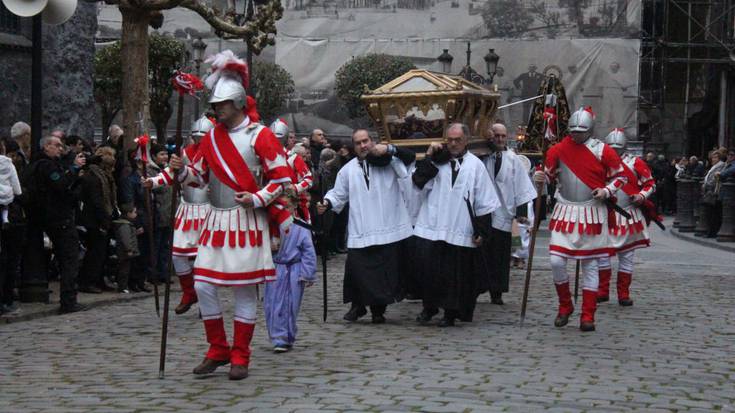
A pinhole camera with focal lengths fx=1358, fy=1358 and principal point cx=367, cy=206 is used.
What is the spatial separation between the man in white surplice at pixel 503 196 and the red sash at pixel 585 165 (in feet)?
6.59

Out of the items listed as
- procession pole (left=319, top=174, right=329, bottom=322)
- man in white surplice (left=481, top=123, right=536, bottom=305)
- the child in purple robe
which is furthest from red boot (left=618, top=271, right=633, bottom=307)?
the child in purple robe

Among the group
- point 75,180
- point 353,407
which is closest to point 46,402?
point 353,407

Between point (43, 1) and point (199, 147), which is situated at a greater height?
point (43, 1)

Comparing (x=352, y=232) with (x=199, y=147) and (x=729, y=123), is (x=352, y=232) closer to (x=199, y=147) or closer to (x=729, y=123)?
(x=199, y=147)

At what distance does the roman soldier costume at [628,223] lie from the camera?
14.0m

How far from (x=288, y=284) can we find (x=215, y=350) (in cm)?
177

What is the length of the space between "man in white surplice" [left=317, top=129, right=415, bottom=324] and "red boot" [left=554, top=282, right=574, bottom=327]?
1445 mm

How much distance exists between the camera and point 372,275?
1202 cm

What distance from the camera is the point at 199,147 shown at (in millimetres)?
8820

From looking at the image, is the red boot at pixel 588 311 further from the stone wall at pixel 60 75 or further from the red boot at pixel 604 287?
the stone wall at pixel 60 75

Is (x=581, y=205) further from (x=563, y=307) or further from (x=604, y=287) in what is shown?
(x=604, y=287)

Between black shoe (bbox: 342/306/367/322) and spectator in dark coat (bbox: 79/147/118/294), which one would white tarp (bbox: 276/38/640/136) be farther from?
black shoe (bbox: 342/306/367/322)

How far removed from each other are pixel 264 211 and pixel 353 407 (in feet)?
5.99

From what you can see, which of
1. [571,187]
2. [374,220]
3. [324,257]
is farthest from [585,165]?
[324,257]
